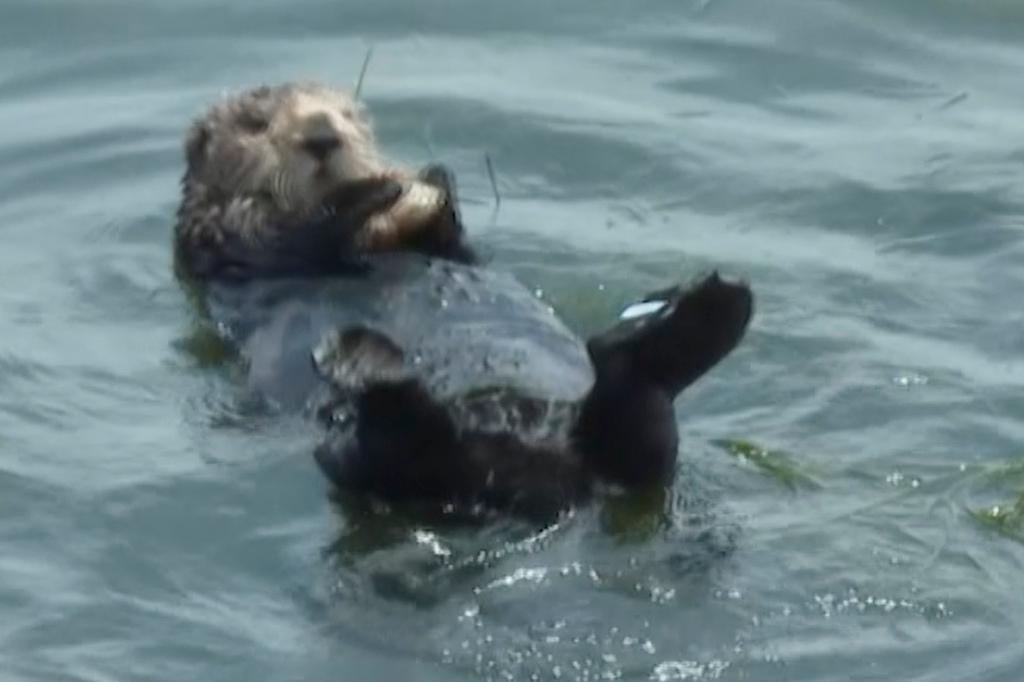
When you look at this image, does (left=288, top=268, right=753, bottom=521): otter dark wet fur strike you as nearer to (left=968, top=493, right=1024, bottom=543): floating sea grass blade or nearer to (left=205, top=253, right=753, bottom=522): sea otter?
(left=205, top=253, right=753, bottom=522): sea otter

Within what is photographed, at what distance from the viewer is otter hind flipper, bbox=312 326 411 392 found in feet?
19.7

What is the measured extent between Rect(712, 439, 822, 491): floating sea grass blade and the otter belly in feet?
1.53

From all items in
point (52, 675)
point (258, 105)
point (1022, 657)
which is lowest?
point (1022, 657)

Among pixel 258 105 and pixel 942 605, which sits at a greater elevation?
pixel 258 105

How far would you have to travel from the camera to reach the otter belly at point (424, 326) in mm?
6500

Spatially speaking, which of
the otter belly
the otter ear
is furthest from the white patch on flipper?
the otter ear

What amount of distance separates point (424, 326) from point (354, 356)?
0.76 metres

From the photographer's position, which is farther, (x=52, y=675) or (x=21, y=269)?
(x=21, y=269)

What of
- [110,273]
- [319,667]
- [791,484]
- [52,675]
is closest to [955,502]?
[791,484]

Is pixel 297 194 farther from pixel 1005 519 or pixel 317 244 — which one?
pixel 1005 519

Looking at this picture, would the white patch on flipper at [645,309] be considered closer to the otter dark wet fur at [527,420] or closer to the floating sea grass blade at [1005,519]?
the otter dark wet fur at [527,420]

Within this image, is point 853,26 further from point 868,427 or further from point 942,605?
point 942,605

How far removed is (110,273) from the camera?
8.18m

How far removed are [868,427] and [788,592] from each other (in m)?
1.08
